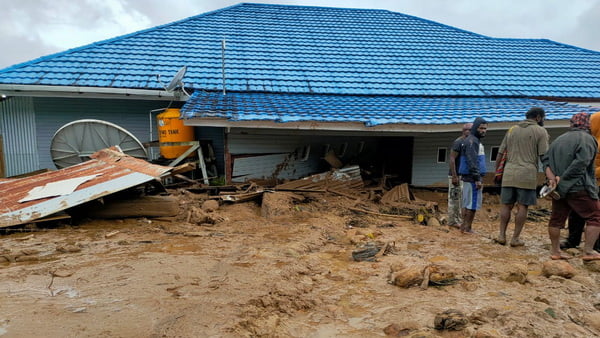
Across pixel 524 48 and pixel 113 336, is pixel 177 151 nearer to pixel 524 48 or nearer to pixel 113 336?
pixel 113 336

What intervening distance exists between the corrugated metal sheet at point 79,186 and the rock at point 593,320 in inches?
220

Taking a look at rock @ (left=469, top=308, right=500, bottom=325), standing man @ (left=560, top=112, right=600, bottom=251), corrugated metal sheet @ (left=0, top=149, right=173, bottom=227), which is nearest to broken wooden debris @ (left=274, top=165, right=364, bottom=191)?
corrugated metal sheet @ (left=0, top=149, right=173, bottom=227)

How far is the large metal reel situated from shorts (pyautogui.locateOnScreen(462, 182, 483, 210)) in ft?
22.7

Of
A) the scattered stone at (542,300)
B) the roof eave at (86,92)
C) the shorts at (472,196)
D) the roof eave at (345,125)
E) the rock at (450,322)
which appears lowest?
the scattered stone at (542,300)

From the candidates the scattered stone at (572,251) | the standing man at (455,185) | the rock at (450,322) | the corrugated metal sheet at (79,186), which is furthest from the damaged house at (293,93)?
the rock at (450,322)

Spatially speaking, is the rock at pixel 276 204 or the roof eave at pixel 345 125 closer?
the rock at pixel 276 204

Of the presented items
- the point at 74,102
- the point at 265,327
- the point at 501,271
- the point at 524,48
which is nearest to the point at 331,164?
the point at 501,271

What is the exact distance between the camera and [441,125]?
7723mm

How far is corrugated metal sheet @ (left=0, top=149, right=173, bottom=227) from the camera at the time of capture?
4.99m

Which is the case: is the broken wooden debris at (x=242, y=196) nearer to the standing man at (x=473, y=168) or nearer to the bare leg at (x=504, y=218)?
the standing man at (x=473, y=168)

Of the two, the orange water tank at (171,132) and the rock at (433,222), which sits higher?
the orange water tank at (171,132)

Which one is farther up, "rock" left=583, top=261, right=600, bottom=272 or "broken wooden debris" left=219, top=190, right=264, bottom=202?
"broken wooden debris" left=219, top=190, right=264, bottom=202

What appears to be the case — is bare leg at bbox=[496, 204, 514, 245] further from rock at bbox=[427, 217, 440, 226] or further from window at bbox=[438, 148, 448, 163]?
window at bbox=[438, 148, 448, 163]

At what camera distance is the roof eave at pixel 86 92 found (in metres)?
8.14
